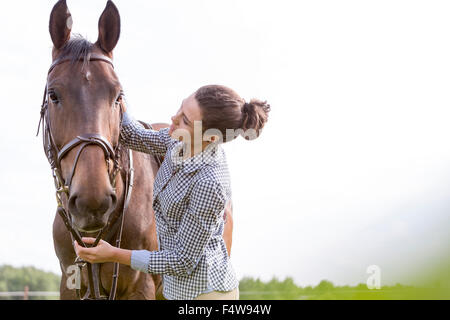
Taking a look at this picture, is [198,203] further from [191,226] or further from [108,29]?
[108,29]

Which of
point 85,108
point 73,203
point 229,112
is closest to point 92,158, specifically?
point 73,203

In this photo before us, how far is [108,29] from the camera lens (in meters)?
4.14

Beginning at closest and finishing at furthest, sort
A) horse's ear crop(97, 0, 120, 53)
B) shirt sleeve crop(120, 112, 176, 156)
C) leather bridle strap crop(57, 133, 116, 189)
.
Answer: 1. leather bridle strap crop(57, 133, 116, 189)
2. shirt sleeve crop(120, 112, 176, 156)
3. horse's ear crop(97, 0, 120, 53)

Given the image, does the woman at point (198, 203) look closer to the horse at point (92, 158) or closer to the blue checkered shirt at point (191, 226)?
the blue checkered shirt at point (191, 226)

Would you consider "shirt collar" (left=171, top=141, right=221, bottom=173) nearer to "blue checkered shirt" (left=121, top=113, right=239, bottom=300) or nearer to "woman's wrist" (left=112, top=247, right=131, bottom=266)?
"blue checkered shirt" (left=121, top=113, right=239, bottom=300)

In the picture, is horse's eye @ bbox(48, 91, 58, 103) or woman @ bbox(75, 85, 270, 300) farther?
horse's eye @ bbox(48, 91, 58, 103)

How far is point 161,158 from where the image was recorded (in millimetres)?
4914

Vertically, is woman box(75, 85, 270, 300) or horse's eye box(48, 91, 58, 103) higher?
horse's eye box(48, 91, 58, 103)

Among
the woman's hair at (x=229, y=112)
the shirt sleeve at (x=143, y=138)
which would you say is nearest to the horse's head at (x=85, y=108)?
the shirt sleeve at (x=143, y=138)

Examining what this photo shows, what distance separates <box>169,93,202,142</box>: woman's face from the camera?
2.93 m

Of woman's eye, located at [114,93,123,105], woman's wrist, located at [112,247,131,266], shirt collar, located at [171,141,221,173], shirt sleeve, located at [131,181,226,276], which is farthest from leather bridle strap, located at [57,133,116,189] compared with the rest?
shirt sleeve, located at [131,181,226,276]
